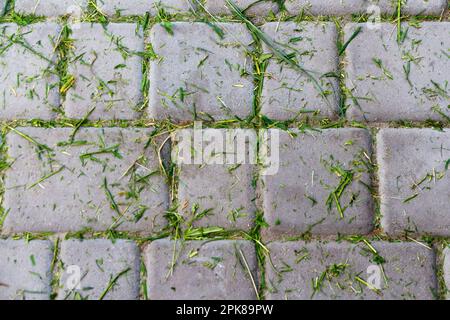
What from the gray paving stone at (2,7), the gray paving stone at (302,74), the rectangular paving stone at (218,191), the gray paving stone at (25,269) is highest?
the gray paving stone at (2,7)

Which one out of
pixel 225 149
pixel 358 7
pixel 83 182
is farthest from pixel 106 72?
pixel 358 7

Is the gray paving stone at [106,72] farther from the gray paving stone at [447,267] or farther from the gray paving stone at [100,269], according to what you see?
the gray paving stone at [447,267]

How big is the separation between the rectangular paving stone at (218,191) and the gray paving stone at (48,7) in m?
0.75

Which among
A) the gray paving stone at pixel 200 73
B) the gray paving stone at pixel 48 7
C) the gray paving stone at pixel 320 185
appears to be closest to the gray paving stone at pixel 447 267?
the gray paving stone at pixel 320 185

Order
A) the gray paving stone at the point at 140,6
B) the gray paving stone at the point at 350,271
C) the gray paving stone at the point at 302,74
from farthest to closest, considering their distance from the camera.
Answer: the gray paving stone at the point at 140,6, the gray paving stone at the point at 302,74, the gray paving stone at the point at 350,271

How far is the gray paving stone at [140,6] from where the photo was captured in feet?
6.56

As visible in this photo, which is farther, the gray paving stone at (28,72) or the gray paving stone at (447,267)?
the gray paving stone at (28,72)

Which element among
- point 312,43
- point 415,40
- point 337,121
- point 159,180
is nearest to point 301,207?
point 337,121

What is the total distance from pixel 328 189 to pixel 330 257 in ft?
0.81

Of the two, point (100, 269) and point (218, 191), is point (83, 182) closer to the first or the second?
point (100, 269)

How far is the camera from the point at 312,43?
1.96 meters

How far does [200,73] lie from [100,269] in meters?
0.83
